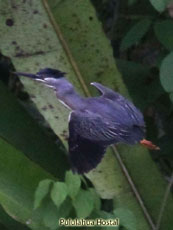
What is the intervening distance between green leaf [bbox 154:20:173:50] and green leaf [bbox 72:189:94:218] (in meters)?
0.44

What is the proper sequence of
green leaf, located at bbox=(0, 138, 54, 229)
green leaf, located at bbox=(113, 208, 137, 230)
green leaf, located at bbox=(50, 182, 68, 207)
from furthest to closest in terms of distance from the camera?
green leaf, located at bbox=(0, 138, 54, 229) < green leaf, located at bbox=(113, 208, 137, 230) < green leaf, located at bbox=(50, 182, 68, 207)

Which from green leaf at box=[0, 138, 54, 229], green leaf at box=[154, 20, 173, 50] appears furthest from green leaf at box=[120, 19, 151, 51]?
green leaf at box=[0, 138, 54, 229]

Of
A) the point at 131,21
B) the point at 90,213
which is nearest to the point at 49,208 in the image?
the point at 90,213

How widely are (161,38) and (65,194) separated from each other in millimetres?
511

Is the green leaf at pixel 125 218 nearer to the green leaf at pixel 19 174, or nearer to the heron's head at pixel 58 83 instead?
the green leaf at pixel 19 174

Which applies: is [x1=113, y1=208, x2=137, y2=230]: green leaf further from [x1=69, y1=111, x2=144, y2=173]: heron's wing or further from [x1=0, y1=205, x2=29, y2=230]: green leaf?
[x1=0, y1=205, x2=29, y2=230]: green leaf

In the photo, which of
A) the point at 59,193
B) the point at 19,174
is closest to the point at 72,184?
the point at 59,193

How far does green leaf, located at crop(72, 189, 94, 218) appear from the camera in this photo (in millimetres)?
1242

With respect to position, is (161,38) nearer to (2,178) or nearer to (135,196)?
(135,196)

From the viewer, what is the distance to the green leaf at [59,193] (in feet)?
3.97

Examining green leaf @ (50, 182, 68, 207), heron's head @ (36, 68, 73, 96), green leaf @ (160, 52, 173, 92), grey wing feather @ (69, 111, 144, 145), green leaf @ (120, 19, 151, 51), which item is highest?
heron's head @ (36, 68, 73, 96)

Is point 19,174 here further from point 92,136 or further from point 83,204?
point 92,136

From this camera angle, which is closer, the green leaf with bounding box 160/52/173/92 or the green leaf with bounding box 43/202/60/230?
the green leaf with bounding box 43/202/60/230

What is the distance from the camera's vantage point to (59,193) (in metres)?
1.22
